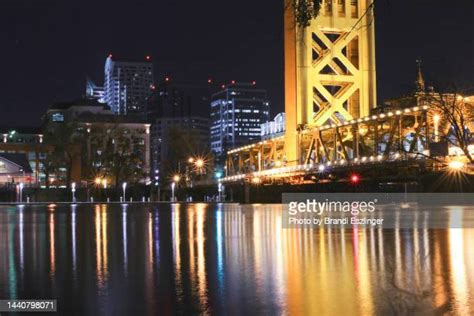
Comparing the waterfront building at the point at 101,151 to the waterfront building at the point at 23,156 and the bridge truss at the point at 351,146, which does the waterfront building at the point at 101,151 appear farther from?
the bridge truss at the point at 351,146

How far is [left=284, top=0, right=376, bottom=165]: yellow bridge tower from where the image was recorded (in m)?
86.1

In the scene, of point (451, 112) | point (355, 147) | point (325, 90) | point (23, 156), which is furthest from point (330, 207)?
point (23, 156)

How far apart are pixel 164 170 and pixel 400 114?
82.1 m

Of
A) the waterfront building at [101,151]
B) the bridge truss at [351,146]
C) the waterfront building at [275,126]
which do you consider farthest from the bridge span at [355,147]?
the waterfront building at [275,126]

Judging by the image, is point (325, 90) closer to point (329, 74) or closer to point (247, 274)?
point (329, 74)

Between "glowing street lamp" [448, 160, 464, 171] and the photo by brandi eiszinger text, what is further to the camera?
"glowing street lamp" [448, 160, 464, 171]

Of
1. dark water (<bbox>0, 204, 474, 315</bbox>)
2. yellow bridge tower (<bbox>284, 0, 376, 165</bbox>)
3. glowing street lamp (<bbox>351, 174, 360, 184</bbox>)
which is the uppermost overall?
yellow bridge tower (<bbox>284, 0, 376, 165</bbox>)

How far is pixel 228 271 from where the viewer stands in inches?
505

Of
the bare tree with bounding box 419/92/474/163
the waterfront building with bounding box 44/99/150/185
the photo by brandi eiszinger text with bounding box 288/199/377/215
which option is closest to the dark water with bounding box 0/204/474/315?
the photo by brandi eiszinger text with bounding box 288/199/377/215

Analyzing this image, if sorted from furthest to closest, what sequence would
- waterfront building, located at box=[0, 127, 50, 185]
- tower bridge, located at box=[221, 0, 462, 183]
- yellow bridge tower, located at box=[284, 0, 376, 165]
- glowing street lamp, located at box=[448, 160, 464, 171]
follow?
waterfront building, located at box=[0, 127, 50, 185] < yellow bridge tower, located at box=[284, 0, 376, 165] < tower bridge, located at box=[221, 0, 462, 183] < glowing street lamp, located at box=[448, 160, 464, 171]

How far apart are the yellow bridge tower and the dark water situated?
214 feet

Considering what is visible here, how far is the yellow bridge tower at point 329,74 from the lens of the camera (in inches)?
3388

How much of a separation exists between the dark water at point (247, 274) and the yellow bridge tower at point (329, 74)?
65164 millimetres

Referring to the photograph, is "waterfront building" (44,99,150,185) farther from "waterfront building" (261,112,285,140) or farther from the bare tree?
the bare tree
